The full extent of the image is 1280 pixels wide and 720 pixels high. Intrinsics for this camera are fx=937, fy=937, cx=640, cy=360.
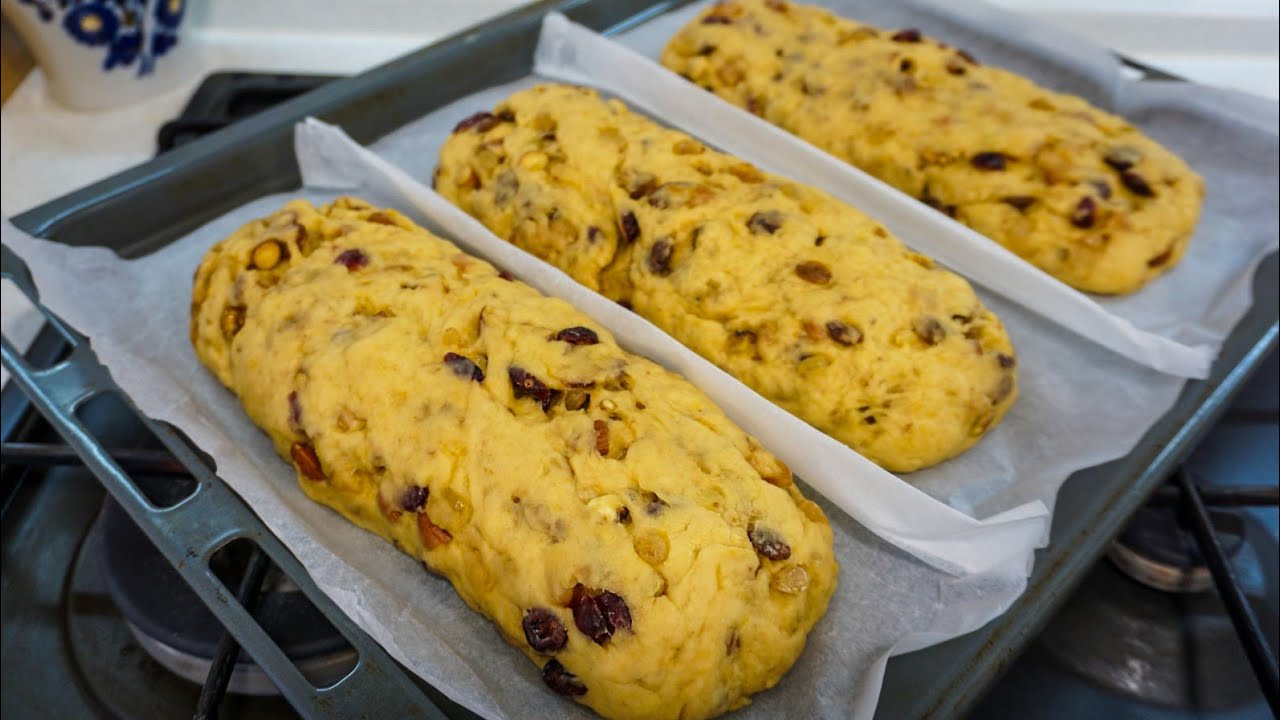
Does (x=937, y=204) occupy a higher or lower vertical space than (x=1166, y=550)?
higher

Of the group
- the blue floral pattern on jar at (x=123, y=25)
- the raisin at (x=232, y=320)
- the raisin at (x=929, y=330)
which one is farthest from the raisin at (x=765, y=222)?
the blue floral pattern on jar at (x=123, y=25)

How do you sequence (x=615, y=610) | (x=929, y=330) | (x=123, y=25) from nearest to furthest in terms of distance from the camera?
(x=615, y=610)
(x=929, y=330)
(x=123, y=25)

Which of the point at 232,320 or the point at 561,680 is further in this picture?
the point at 232,320

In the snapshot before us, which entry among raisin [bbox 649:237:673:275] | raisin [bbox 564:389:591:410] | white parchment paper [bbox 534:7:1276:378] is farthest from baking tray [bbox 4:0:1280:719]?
raisin [bbox 649:237:673:275]

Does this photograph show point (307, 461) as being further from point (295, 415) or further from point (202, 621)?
point (202, 621)

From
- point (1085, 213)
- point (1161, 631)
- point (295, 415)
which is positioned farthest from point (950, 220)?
point (295, 415)

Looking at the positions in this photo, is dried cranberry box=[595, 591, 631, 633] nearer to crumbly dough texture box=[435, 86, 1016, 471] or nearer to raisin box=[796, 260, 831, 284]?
crumbly dough texture box=[435, 86, 1016, 471]

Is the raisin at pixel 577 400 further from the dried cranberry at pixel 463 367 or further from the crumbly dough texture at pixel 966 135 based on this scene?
the crumbly dough texture at pixel 966 135
